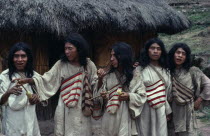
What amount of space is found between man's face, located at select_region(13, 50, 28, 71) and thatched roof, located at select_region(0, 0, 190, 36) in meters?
2.28

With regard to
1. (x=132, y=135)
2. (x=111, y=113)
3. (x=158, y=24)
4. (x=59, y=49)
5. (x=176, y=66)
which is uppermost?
(x=158, y=24)

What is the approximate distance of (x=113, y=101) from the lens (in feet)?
12.8

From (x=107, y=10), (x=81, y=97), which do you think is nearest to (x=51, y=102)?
(x=107, y=10)

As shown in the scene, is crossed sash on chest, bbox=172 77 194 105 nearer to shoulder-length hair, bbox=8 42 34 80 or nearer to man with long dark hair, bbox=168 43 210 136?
man with long dark hair, bbox=168 43 210 136

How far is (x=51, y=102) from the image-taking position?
754 centimetres

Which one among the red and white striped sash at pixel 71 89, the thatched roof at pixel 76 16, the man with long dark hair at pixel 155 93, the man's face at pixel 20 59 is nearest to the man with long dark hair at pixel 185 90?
the man with long dark hair at pixel 155 93

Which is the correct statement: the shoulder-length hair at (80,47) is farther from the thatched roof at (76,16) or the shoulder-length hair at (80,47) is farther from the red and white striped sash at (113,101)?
the thatched roof at (76,16)

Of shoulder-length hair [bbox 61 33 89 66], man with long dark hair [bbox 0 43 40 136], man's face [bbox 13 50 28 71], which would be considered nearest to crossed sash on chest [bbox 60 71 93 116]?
shoulder-length hair [bbox 61 33 89 66]

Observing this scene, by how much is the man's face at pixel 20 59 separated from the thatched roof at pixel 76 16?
7.47 ft

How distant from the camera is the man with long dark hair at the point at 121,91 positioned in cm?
388

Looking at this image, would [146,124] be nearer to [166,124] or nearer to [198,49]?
[166,124]

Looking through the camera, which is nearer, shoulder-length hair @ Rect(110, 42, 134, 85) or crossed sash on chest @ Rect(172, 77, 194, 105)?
shoulder-length hair @ Rect(110, 42, 134, 85)

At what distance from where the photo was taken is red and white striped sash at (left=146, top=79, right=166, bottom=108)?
13.5 ft

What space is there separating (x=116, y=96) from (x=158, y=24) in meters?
4.15
